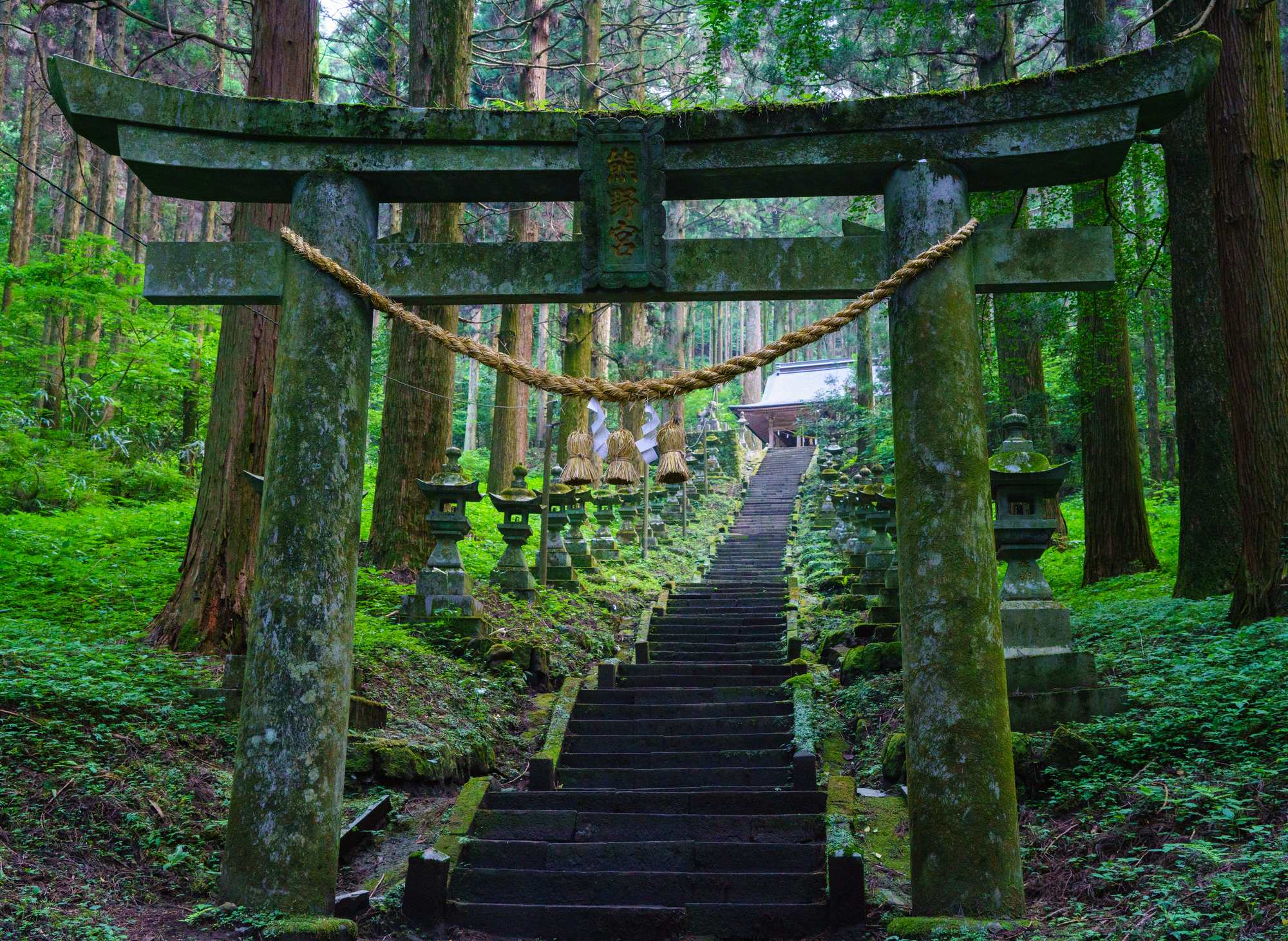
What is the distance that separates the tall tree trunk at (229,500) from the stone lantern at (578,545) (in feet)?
24.1

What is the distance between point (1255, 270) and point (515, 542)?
304 inches

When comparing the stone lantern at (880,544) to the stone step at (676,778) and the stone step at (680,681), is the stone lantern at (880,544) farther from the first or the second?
the stone step at (676,778)

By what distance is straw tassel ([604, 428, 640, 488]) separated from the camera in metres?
5.12

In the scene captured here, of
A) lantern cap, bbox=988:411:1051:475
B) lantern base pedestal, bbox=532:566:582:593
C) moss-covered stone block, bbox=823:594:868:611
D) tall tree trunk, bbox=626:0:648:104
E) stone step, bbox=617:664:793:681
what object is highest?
tall tree trunk, bbox=626:0:648:104

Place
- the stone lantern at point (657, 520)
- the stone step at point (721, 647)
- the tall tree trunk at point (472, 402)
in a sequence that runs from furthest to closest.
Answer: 1. the tall tree trunk at point (472, 402)
2. the stone lantern at point (657, 520)
3. the stone step at point (721, 647)

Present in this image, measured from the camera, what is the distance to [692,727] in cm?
712

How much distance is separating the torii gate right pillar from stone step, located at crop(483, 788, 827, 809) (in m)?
1.77

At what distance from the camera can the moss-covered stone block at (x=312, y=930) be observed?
137 inches

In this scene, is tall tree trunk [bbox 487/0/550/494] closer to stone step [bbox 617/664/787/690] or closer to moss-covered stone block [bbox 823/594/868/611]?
moss-covered stone block [bbox 823/594/868/611]

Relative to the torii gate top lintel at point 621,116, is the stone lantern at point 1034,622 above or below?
below

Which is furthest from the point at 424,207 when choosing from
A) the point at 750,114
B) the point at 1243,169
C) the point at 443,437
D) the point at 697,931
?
the point at 697,931

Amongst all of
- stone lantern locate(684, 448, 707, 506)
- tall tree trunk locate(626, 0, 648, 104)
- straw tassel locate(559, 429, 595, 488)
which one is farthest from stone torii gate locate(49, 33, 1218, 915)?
stone lantern locate(684, 448, 707, 506)

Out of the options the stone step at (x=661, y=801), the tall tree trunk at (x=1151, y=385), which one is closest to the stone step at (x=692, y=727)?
the stone step at (x=661, y=801)

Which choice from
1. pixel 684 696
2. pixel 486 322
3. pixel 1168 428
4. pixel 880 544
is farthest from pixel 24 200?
pixel 1168 428
